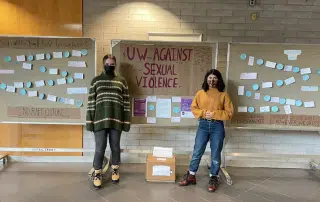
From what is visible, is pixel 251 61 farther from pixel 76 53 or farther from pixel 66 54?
pixel 66 54

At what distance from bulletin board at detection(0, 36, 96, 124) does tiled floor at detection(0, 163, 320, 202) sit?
66 centimetres

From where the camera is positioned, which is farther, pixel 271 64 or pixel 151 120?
pixel 151 120

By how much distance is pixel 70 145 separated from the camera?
3.76m

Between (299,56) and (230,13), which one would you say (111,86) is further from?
(299,56)

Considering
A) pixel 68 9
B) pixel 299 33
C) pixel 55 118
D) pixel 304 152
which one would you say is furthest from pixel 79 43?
pixel 304 152

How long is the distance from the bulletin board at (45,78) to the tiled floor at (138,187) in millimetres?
657

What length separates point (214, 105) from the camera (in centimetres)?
295

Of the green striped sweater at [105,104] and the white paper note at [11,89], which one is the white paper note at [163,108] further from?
the white paper note at [11,89]

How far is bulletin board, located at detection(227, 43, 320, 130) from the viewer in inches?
125

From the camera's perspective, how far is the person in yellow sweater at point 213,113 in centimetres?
294

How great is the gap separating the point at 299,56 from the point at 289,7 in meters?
0.79

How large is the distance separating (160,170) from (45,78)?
175cm

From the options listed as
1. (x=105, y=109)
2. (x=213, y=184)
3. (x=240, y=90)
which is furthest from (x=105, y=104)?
Result: (x=240, y=90)

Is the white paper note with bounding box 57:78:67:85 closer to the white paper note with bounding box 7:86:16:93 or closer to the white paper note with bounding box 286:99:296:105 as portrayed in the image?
the white paper note with bounding box 7:86:16:93
